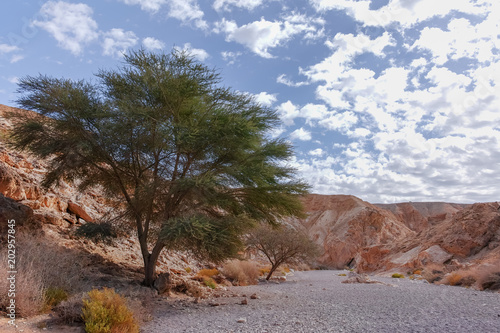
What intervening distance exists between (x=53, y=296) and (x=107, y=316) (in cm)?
244

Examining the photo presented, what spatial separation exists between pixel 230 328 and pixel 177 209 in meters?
5.47

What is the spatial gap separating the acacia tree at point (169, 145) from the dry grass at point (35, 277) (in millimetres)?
2789

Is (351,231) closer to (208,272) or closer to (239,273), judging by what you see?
(239,273)

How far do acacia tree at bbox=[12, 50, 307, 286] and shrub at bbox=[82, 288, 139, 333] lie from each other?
3.56 meters

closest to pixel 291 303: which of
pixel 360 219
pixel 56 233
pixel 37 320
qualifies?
pixel 37 320

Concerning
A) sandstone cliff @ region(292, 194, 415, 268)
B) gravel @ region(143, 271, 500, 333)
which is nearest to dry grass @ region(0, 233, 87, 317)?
gravel @ region(143, 271, 500, 333)

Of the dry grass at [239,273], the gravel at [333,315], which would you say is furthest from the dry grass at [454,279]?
the dry grass at [239,273]

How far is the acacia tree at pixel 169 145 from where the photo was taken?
11617 mm

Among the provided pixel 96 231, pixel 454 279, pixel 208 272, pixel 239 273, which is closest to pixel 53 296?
pixel 96 231

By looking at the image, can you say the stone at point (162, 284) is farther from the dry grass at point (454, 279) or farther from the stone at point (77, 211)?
the dry grass at point (454, 279)

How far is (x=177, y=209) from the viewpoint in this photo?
1261 cm

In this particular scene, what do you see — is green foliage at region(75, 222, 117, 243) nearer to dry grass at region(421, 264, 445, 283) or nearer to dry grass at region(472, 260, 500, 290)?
dry grass at region(472, 260, 500, 290)

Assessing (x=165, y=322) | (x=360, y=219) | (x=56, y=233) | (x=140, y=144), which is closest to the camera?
(x=165, y=322)

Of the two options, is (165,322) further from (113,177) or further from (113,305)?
(113,177)
